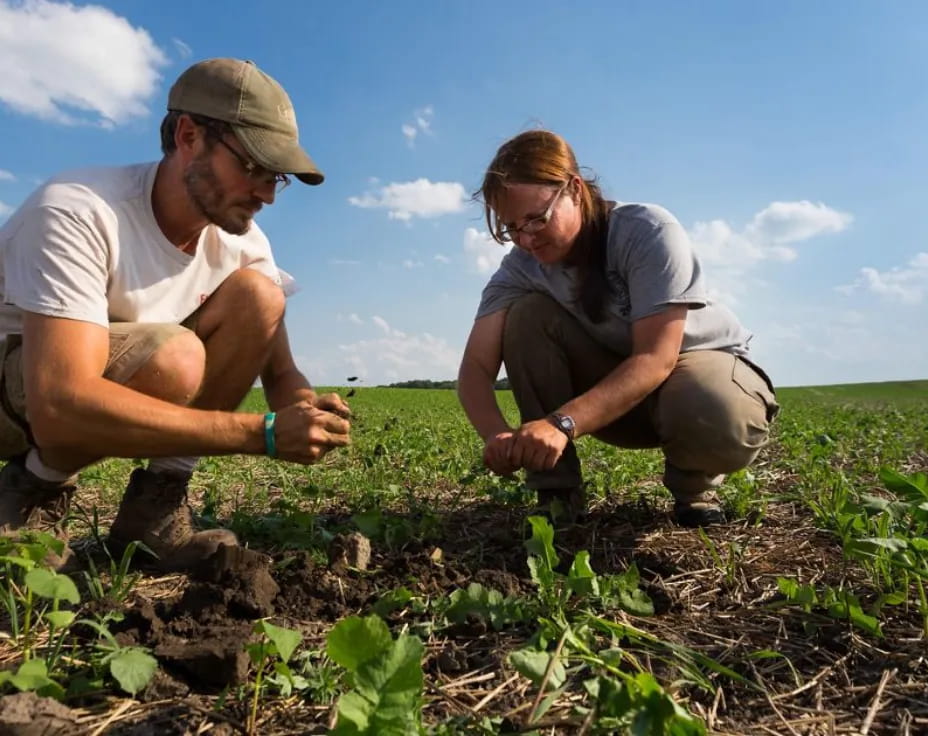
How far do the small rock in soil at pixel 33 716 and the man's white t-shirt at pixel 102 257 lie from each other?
124cm

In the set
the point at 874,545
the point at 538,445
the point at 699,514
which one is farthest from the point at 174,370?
the point at 874,545

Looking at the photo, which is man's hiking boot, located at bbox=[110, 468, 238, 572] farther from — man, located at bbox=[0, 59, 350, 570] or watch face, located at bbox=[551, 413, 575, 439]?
watch face, located at bbox=[551, 413, 575, 439]

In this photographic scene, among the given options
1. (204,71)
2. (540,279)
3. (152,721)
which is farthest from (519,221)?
(152,721)

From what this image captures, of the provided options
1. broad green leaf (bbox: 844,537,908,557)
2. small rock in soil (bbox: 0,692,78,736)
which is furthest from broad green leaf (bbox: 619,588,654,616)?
small rock in soil (bbox: 0,692,78,736)

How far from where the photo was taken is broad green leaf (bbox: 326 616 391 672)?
1325 millimetres

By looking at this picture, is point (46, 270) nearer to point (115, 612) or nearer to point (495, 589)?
point (115, 612)

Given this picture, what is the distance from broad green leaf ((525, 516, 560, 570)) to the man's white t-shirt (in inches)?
60.8

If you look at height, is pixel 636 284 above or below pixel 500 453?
above

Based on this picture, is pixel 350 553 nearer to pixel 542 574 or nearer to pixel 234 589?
pixel 234 589

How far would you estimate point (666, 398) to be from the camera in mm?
3076

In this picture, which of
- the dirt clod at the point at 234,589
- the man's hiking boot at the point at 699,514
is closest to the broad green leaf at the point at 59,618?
the dirt clod at the point at 234,589

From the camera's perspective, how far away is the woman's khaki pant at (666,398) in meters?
3.03

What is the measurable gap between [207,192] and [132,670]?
1.73 meters

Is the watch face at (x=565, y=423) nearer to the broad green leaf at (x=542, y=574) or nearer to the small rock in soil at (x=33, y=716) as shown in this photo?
the broad green leaf at (x=542, y=574)
